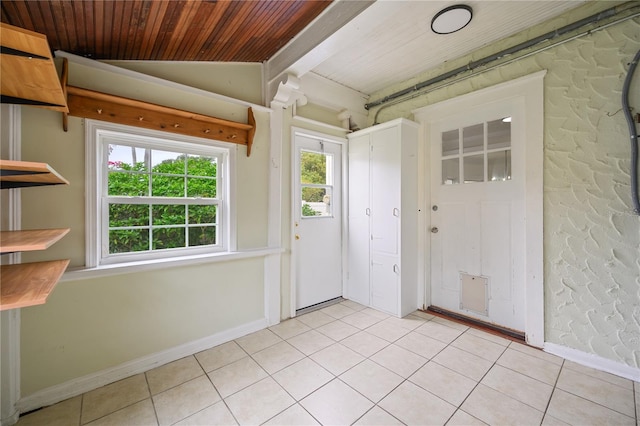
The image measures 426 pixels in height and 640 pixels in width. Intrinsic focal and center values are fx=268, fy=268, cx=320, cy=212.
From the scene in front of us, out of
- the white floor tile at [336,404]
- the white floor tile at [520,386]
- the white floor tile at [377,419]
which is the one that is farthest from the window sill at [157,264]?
the white floor tile at [520,386]

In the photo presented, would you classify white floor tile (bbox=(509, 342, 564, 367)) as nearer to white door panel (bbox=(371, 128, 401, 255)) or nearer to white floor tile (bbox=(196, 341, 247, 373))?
white door panel (bbox=(371, 128, 401, 255))

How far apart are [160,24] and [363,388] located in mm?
2818

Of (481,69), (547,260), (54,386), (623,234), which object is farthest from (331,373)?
(481,69)

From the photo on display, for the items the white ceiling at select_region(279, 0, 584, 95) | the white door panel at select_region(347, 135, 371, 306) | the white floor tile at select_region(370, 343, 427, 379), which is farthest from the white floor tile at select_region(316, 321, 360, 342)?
the white ceiling at select_region(279, 0, 584, 95)

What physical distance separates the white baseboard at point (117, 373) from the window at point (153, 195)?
2.55 feet

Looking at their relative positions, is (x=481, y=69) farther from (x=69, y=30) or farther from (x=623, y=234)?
(x=69, y=30)

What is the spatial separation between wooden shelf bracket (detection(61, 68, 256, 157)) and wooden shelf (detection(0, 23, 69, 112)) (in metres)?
0.21

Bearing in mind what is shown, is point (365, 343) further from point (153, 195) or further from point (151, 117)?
point (151, 117)

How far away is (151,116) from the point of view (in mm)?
2129

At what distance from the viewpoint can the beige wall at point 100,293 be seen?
1733 mm

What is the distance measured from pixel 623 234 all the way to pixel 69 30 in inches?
157

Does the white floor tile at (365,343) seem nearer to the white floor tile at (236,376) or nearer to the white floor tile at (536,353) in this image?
the white floor tile at (236,376)

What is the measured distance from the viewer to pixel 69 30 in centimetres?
164

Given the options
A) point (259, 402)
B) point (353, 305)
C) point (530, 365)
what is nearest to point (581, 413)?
point (530, 365)
